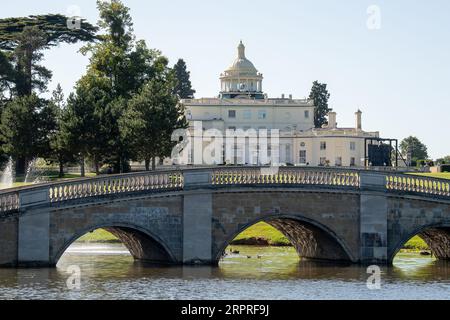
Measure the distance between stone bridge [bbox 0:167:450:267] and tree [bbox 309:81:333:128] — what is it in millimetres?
111623

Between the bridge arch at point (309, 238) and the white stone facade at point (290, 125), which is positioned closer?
the bridge arch at point (309, 238)

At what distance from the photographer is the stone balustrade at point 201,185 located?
4934cm

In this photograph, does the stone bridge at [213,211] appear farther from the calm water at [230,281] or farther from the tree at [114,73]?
the tree at [114,73]

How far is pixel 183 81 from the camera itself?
546 feet

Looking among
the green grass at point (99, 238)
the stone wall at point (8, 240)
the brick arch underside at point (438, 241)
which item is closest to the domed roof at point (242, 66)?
the green grass at point (99, 238)

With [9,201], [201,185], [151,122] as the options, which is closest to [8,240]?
[9,201]

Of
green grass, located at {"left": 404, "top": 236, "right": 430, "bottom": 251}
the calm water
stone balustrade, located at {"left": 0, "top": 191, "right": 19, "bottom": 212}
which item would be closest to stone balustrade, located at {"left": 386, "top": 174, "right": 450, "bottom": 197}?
the calm water

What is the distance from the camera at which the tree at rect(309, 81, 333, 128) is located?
557 ft

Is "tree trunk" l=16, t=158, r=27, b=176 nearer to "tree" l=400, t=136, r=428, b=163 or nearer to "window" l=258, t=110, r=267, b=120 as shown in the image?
"window" l=258, t=110, r=267, b=120

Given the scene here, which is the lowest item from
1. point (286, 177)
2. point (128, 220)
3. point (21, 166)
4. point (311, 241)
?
point (311, 241)

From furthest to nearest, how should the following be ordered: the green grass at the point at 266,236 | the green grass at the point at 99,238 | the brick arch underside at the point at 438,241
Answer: the green grass at the point at 99,238 < the green grass at the point at 266,236 < the brick arch underside at the point at 438,241

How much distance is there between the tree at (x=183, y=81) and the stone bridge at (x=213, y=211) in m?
107

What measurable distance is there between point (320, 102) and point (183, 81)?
22.5m

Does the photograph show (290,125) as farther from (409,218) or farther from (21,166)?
(409,218)
